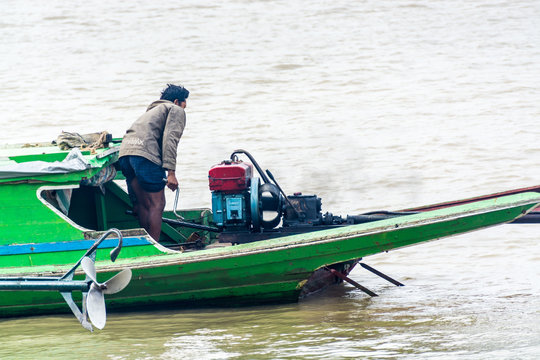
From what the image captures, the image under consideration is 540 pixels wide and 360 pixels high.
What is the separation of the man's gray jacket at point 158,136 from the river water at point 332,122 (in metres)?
1.24

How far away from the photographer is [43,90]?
20.3 metres

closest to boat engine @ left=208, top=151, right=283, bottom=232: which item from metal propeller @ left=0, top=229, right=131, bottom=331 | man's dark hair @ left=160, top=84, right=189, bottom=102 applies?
man's dark hair @ left=160, top=84, right=189, bottom=102

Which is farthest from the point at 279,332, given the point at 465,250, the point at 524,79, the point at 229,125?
the point at 524,79

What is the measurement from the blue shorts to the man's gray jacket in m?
0.06

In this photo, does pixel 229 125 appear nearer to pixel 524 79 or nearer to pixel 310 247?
pixel 524 79

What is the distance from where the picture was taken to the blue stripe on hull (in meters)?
6.35

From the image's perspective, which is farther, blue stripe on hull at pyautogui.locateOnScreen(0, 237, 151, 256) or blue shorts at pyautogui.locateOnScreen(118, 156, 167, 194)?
blue shorts at pyautogui.locateOnScreen(118, 156, 167, 194)

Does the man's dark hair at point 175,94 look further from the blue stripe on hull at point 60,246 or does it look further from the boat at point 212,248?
the blue stripe on hull at point 60,246

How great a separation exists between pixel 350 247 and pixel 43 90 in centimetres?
1571

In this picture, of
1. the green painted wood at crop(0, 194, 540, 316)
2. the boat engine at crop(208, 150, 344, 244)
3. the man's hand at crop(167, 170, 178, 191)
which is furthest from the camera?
the man's hand at crop(167, 170, 178, 191)

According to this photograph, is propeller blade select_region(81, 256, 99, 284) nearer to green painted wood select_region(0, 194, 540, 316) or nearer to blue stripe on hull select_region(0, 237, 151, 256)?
green painted wood select_region(0, 194, 540, 316)

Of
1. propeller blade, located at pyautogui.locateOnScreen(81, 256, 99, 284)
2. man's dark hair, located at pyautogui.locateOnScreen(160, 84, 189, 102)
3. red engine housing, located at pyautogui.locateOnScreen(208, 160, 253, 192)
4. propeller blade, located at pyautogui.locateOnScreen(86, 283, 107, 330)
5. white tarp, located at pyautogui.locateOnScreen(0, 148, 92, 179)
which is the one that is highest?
man's dark hair, located at pyautogui.locateOnScreen(160, 84, 189, 102)

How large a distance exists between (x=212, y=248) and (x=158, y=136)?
1.01 metres

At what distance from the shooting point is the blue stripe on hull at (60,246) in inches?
250
